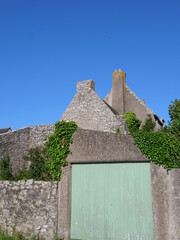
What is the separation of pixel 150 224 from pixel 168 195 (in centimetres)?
105

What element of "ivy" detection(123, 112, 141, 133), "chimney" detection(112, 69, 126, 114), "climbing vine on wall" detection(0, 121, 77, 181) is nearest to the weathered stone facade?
"chimney" detection(112, 69, 126, 114)

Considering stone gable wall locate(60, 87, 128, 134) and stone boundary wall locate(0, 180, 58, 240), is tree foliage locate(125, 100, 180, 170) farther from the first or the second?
stone gable wall locate(60, 87, 128, 134)

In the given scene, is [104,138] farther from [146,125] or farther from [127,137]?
[146,125]

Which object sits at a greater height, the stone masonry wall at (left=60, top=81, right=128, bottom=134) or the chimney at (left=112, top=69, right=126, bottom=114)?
the chimney at (left=112, top=69, right=126, bottom=114)

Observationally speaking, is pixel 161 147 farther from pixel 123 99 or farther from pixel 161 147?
pixel 123 99

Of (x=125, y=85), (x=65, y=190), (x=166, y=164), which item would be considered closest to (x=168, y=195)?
(x=166, y=164)

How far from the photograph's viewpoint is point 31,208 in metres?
8.13

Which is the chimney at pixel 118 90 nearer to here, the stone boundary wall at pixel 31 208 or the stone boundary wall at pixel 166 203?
the stone boundary wall at pixel 31 208

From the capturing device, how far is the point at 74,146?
26.9 ft

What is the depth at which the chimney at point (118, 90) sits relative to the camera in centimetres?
2112

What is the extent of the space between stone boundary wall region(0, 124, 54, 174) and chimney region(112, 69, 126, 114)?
9.89 m

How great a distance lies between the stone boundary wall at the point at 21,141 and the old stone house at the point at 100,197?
104 inches

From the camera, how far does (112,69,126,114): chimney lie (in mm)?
21125

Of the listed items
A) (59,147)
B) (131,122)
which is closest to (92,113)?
(131,122)
